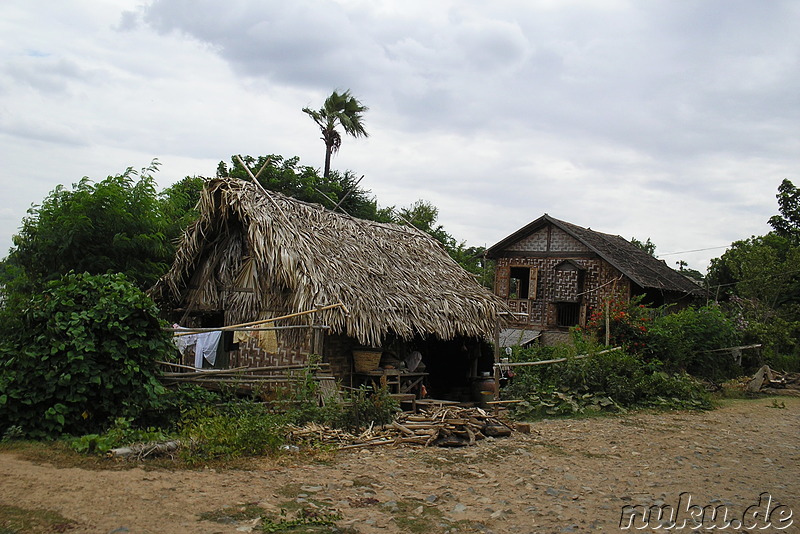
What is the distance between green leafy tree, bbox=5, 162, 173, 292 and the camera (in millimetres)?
11641

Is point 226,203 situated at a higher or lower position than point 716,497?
higher

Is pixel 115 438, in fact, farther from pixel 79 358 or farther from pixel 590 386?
pixel 590 386

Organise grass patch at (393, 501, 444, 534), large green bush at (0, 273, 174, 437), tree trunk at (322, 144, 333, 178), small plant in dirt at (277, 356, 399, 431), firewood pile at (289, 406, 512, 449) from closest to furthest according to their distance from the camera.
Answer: grass patch at (393, 501, 444, 534)
large green bush at (0, 273, 174, 437)
firewood pile at (289, 406, 512, 449)
small plant in dirt at (277, 356, 399, 431)
tree trunk at (322, 144, 333, 178)

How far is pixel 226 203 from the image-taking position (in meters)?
11.4

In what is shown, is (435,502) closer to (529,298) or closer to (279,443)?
(279,443)

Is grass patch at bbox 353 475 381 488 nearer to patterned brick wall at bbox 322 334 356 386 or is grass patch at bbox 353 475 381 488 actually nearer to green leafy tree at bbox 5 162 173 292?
patterned brick wall at bbox 322 334 356 386

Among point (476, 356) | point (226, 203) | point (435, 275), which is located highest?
point (226, 203)

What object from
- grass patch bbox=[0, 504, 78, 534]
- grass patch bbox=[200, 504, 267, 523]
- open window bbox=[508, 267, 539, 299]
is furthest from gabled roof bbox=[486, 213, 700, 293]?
grass patch bbox=[0, 504, 78, 534]

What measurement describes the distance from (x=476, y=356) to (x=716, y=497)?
783 cm

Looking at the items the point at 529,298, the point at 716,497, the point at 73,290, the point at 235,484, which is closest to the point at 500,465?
the point at 716,497

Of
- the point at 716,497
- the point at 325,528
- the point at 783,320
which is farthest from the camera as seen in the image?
the point at 783,320

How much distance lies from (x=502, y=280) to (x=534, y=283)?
4.93 feet

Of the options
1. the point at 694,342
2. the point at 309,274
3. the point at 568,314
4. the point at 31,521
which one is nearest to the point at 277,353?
the point at 309,274

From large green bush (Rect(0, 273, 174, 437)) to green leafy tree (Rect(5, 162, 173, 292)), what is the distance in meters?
3.80
